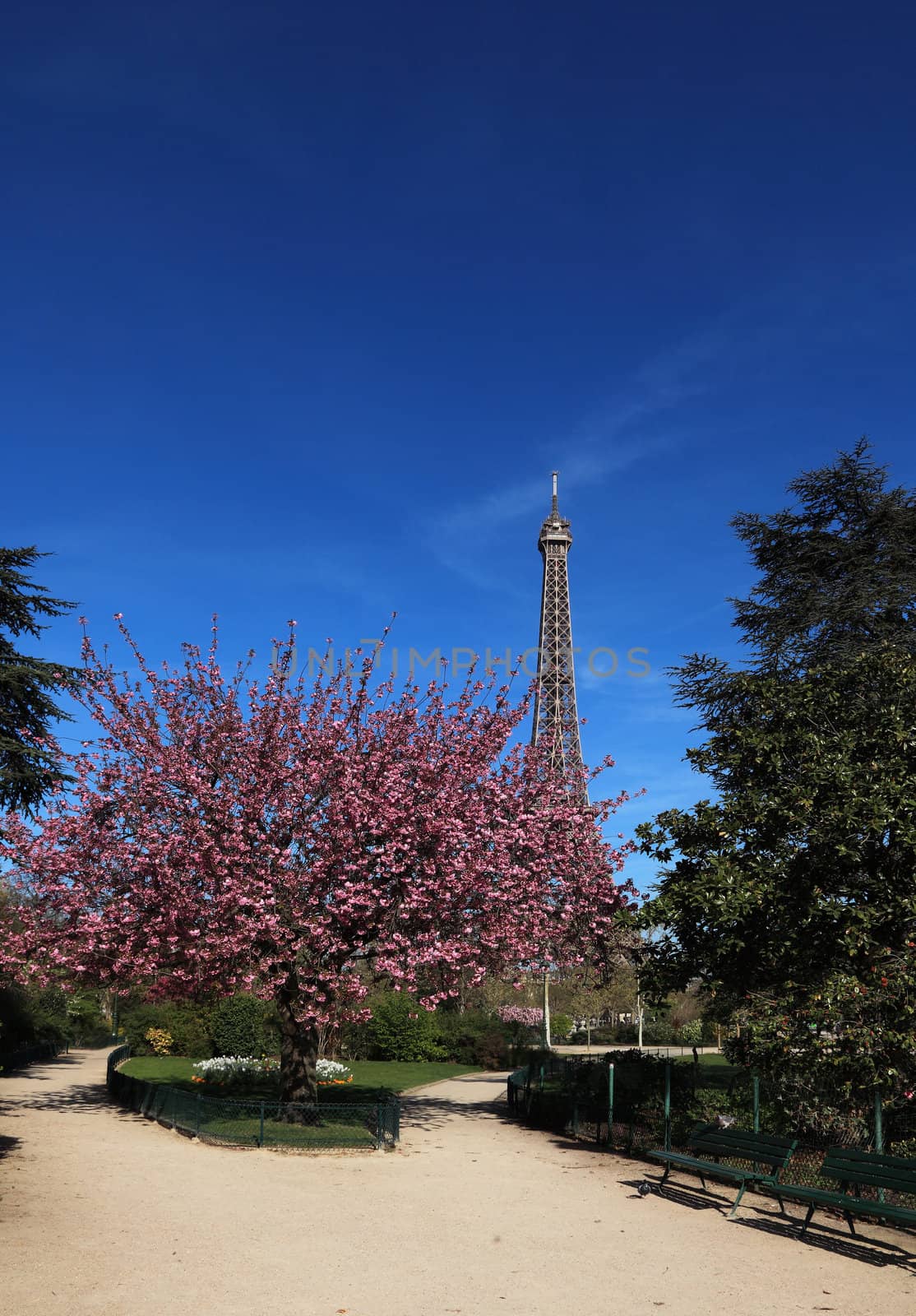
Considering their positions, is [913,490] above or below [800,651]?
above

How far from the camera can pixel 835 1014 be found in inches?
469

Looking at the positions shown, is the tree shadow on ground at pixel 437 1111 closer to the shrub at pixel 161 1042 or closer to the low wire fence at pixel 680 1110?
the low wire fence at pixel 680 1110

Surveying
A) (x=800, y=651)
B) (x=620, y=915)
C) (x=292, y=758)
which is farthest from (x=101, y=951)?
(x=800, y=651)

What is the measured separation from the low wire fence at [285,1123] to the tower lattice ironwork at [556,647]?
140 ft

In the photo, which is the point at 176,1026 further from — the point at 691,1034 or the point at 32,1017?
the point at 691,1034

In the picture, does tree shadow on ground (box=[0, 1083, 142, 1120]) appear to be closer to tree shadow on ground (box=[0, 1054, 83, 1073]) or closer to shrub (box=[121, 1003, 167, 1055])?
tree shadow on ground (box=[0, 1054, 83, 1073])

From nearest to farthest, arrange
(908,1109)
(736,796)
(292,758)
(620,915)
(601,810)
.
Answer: (908,1109), (736,796), (620,915), (292,758), (601,810)

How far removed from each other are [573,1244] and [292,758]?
10.2 metres

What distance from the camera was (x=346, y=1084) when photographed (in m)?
26.8

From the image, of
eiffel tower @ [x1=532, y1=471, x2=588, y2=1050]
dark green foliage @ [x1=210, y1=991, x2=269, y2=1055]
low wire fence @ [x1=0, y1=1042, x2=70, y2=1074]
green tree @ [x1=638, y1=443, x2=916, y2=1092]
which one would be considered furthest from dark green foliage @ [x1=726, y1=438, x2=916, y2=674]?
eiffel tower @ [x1=532, y1=471, x2=588, y2=1050]

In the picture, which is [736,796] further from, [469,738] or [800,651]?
[800,651]

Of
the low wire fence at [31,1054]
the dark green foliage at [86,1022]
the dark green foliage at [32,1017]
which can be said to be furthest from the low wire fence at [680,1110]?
the dark green foliage at [86,1022]

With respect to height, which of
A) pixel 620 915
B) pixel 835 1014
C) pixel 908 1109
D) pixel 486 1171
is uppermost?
pixel 620 915

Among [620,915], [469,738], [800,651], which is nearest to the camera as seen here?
[620,915]
